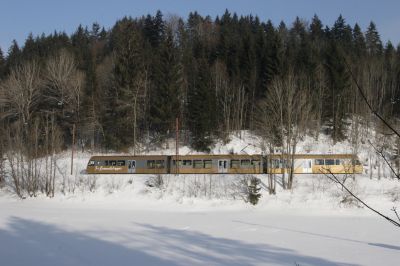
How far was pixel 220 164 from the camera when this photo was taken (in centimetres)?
3734

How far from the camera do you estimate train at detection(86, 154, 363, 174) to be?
1407 inches

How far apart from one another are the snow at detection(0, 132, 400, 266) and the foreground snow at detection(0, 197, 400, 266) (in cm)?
4

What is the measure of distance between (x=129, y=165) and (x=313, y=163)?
16.7 meters

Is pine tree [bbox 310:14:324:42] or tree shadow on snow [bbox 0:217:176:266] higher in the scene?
pine tree [bbox 310:14:324:42]

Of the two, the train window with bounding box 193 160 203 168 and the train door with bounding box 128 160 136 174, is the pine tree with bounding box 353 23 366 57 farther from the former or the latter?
the train door with bounding box 128 160 136 174

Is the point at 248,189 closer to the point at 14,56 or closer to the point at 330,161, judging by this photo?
the point at 330,161

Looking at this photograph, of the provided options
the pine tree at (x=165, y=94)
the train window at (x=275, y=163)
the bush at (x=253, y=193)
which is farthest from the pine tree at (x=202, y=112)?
the bush at (x=253, y=193)

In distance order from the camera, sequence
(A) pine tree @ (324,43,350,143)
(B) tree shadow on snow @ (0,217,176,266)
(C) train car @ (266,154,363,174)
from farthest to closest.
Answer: (A) pine tree @ (324,43,350,143), (C) train car @ (266,154,363,174), (B) tree shadow on snow @ (0,217,176,266)

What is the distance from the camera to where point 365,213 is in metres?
29.0

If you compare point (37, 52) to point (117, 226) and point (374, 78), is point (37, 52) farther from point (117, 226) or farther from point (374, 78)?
point (117, 226)

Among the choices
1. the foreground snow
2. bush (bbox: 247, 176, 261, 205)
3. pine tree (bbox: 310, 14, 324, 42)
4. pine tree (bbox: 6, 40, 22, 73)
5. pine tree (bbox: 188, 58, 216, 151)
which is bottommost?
the foreground snow

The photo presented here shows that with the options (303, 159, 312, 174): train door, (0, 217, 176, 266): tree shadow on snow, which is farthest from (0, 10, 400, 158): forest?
(0, 217, 176, 266): tree shadow on snow

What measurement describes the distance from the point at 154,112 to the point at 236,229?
30.5m

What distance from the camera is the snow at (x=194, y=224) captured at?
1484 cm
